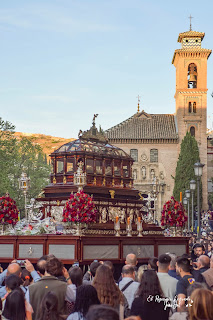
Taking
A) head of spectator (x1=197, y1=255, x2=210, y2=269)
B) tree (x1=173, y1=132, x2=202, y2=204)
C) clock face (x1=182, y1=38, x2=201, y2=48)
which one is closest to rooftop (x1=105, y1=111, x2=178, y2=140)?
tree (x1=173, y1=132, x2=202, y2=204)

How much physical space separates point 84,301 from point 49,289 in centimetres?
148

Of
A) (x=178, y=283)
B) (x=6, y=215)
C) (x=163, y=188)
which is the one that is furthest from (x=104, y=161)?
(x=163, y=188)

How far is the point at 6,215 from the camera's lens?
27750 mm

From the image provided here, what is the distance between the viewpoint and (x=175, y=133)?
100500 mm

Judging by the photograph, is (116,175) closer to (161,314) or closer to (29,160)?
(161,314)

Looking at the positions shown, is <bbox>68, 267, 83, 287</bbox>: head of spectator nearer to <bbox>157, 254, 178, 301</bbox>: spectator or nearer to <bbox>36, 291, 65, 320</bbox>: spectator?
<bbox>157, 254, 178, 301</bbox>: spectator

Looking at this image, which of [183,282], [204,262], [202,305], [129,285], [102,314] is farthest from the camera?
[204,262]

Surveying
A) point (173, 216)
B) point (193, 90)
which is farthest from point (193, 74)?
point (173, 216)

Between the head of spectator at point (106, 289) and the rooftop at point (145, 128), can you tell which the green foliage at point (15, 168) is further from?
the head of spectator at point (106, 289)

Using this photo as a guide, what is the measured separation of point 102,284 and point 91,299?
2.37 feet

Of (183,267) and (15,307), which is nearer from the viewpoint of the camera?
(15,307)

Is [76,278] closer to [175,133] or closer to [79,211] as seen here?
[79,211]

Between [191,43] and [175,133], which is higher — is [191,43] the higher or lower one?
the higher one

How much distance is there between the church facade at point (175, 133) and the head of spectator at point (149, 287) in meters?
88.6
